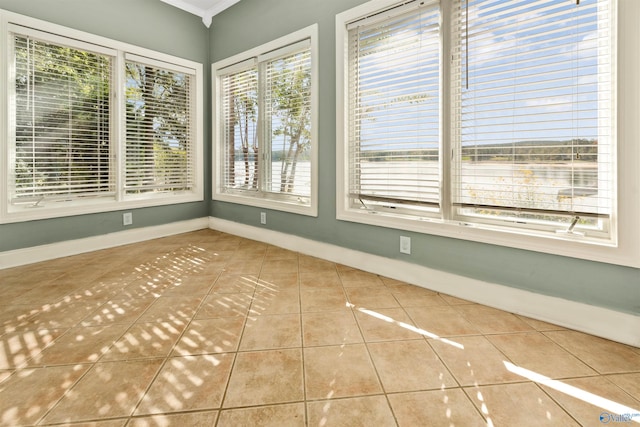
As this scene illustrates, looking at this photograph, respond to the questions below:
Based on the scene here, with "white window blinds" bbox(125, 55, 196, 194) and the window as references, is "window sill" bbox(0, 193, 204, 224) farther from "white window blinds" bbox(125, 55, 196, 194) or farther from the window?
the window

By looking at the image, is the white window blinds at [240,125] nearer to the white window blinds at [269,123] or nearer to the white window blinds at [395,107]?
the white window blinds at [269,123]

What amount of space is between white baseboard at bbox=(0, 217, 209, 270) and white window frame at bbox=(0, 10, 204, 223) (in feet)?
0.94

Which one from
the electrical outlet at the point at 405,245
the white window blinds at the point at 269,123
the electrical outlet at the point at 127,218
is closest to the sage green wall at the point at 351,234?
the electrical outlet at the point at 405,245

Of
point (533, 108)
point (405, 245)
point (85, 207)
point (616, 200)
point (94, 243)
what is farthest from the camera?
point (94, 243)

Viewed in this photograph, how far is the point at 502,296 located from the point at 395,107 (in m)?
1.58

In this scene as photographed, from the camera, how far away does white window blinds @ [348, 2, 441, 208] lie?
8.05 ft

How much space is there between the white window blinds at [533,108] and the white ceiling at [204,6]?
3049 mm

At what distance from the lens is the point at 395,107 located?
264cm

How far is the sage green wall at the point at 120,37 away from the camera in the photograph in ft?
9.97

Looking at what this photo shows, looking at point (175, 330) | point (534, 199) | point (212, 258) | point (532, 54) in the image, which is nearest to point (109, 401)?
point (175, 330)

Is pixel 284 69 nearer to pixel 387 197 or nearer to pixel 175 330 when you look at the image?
pixel 387 197

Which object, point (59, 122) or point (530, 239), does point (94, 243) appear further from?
point (530, 239)

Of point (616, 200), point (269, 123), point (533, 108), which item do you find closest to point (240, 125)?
point (269, 123)

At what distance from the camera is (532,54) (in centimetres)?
198
